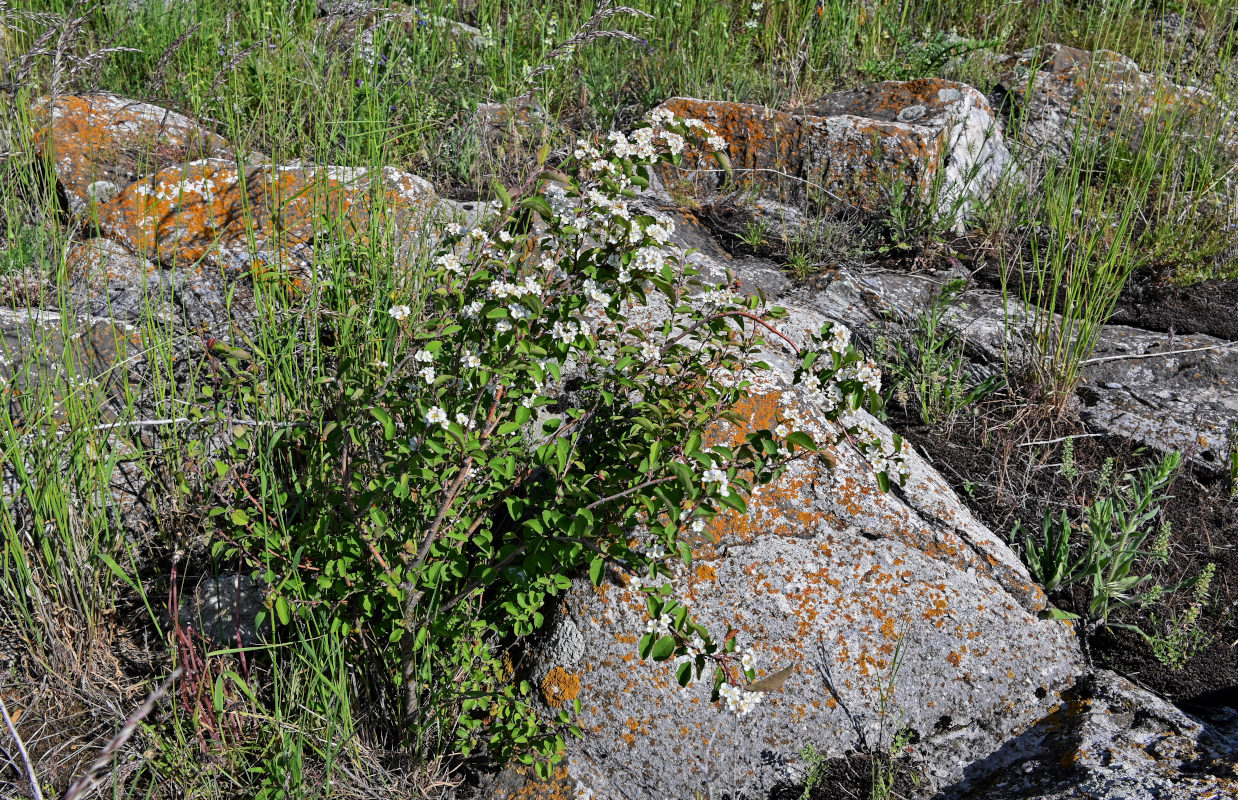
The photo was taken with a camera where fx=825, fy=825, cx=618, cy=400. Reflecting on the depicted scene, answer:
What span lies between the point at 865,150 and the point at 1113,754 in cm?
259

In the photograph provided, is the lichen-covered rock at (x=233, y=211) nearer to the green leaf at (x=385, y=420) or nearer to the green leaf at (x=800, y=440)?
the green leaf at (x=385, y=420)

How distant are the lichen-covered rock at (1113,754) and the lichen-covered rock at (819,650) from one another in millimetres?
57

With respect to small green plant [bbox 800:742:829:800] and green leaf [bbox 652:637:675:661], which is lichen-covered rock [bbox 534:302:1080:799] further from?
green leaf [bbox 652:637:675:661]

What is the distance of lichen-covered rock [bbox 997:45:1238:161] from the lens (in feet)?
12.4

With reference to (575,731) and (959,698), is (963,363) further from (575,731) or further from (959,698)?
(575,731)

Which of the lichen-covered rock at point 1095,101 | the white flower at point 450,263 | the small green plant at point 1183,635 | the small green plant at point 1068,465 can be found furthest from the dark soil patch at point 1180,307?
the white flower at point 450,263

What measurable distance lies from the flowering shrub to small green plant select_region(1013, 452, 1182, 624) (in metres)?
0.81

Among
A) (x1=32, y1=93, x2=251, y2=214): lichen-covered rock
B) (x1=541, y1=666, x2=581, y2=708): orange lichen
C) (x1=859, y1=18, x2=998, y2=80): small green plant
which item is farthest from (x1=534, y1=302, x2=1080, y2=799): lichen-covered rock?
(x1=859, y1=18, x2=998, y2=80): small green plant

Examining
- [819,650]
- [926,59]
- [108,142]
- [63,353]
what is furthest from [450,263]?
[926,59]

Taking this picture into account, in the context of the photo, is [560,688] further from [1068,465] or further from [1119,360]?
[1119,360]

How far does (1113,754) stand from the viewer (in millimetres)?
1850

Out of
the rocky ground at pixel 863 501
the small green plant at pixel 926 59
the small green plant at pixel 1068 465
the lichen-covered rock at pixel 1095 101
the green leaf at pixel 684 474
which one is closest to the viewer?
the green leaf at pixel 684 474

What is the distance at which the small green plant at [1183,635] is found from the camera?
83.3 inches

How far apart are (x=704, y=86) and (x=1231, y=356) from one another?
8.58ft
